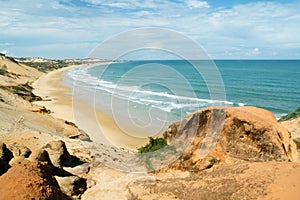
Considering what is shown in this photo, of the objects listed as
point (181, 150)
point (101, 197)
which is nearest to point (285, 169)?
point (181, 150)

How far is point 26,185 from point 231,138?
7.09 meters

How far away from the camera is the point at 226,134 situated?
10.7 meters

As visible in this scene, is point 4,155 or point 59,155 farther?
point 59,155

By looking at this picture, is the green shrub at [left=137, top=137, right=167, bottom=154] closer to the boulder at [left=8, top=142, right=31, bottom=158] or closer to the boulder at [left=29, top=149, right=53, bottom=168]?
the boulder at [left=29, top=149, right=53, bottom=168]

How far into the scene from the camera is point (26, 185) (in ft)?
18.8

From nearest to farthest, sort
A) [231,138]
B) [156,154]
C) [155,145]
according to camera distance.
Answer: [231,138], [156,154], [155,145]

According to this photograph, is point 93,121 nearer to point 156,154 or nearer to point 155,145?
point 155,145

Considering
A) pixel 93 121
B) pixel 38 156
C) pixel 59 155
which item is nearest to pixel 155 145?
pixel 59 155

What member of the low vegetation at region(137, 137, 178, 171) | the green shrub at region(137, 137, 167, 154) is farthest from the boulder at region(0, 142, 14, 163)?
the green shrub at region(137, 137, 167, 154)

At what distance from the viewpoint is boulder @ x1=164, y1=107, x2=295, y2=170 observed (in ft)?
32.9

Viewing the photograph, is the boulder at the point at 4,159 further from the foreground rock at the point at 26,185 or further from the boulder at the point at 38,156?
the foreground rock at the point at 26,185

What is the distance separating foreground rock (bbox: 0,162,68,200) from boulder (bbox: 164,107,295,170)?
240 inches

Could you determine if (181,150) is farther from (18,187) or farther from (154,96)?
(154,96)

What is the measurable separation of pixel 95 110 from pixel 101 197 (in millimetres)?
25285
